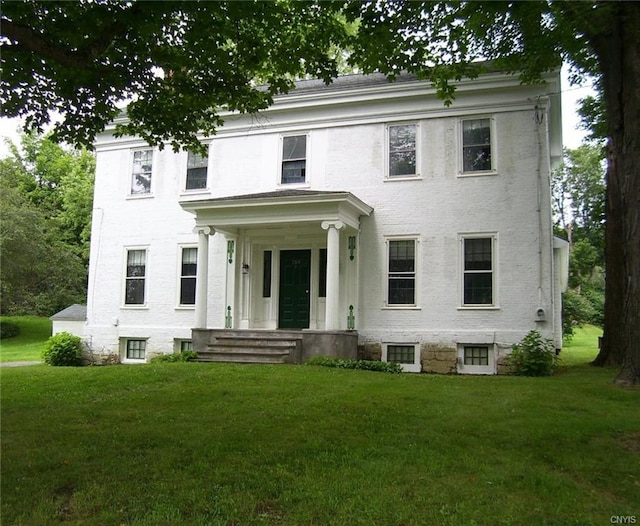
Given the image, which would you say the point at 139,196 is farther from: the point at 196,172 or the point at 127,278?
the point at 127,278

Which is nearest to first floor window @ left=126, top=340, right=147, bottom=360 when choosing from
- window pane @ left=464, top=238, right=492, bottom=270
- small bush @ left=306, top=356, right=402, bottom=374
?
small bush @ left=306, top=356, right=402, bottom=374

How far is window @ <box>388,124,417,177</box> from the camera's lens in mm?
15188

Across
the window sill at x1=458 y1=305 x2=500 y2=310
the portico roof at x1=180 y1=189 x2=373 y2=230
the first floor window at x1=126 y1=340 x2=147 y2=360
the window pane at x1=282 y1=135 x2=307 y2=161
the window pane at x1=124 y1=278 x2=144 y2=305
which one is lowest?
the first floor window at x1=126 y1=340 x2=147 y2=360

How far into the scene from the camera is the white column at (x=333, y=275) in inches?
542

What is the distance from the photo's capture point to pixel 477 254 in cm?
1442

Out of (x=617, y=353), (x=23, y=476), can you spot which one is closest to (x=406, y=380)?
(x=617, y=353)

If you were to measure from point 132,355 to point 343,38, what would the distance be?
1256 centimetres

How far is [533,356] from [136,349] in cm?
1160

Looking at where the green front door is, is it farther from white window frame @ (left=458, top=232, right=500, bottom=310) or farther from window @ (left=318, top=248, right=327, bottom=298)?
white window frame @ (left=458, top=232, right=500, bottom=310)

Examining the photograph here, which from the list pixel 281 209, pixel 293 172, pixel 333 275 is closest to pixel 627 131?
pixel 333 275

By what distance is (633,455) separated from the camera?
5641 mm

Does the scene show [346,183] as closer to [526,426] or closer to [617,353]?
[617,353]

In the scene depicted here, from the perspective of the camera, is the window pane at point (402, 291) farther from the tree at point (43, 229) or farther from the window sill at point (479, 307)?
the tree at point (43, 229)

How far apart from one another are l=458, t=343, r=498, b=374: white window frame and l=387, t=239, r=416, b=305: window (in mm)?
1801
